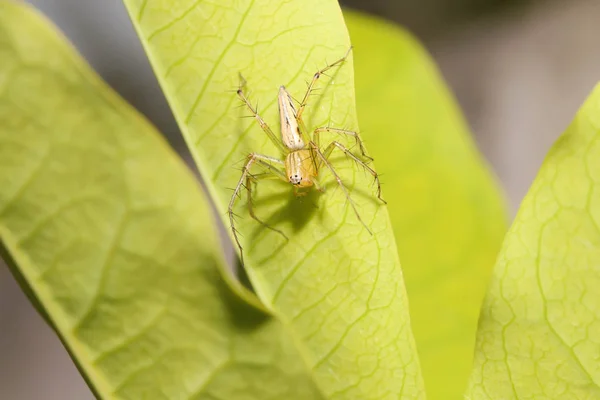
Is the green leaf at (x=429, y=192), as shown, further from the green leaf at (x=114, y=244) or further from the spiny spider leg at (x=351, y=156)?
the green leaf at (x=114, y=244)

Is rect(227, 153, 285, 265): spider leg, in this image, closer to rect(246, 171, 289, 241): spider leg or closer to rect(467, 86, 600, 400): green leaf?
A: rect(246, 171, 289, 241): spider leg

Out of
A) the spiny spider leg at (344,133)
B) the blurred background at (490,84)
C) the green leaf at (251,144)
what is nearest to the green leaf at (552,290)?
the green leaf at (251,144)

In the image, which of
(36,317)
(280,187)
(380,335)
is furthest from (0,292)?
(380,335)

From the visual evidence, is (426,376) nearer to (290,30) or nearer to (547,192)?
(547,192)

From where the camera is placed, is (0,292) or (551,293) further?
(0,292)

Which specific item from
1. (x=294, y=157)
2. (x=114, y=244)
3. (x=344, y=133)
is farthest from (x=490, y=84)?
(x=114, y=244)

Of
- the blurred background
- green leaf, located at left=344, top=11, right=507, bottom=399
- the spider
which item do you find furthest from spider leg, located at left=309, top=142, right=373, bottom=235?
the blurred background
